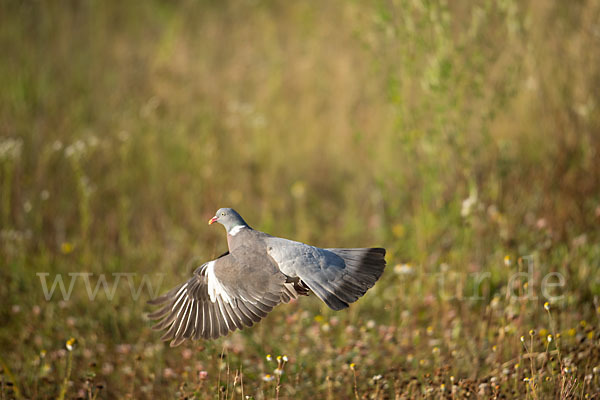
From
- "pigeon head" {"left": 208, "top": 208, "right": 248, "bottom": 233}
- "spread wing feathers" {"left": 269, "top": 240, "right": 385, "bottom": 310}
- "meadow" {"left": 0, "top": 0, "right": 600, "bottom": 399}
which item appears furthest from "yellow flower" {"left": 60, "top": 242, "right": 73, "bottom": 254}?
"spread wing feathers" {"left": 269, "top": 240, "right": 385, "bottom": 310}

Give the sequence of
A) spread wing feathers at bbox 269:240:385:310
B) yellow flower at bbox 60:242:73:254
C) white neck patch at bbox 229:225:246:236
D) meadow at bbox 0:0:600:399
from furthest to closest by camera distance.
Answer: yellow flower at bbox 60:242:73:254
meadow at bbox 0:0:600:399
white neck patch at bbox 229:225:246:236
spread wing feathers at bbox 269:240:385:310

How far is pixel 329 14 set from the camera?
7.64 meters

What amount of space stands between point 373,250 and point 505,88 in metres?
2.38

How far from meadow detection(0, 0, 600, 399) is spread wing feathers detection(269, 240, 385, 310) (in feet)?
1.49

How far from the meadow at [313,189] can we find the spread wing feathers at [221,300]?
0.23m

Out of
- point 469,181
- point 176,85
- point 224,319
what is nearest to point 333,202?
point 469,181

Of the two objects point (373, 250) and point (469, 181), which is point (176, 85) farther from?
point (373, 250)

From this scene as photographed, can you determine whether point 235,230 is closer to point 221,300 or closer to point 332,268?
point 221,300

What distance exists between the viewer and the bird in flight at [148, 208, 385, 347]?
284cm

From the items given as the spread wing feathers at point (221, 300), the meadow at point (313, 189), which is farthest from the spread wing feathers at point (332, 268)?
the meadow at point (313, 189)

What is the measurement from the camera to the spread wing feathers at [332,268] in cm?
281

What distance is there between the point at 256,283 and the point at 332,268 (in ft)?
1.22

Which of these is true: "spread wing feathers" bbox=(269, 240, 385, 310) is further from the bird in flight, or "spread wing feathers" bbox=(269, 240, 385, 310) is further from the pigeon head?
the pigeon head

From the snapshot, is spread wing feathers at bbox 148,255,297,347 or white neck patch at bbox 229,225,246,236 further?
white neck patch at bbox 229,225,246,236
